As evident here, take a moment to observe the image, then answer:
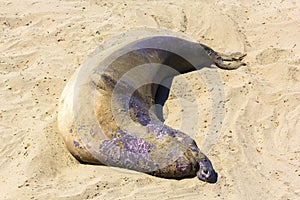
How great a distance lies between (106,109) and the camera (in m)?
4.29

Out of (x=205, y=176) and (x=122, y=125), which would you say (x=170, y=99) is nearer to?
(x=122, y=125)

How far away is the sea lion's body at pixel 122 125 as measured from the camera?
13.3 feet

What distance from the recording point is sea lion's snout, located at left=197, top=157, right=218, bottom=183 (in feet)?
13.3

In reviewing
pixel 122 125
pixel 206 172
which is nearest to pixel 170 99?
pixel 122 125

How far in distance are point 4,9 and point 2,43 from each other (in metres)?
0.98

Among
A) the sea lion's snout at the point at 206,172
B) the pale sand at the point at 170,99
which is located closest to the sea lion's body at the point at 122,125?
the sea lion's snout at the point at 206,172

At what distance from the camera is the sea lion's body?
13.3 feet

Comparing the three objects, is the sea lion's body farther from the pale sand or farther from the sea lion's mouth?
the pale sand

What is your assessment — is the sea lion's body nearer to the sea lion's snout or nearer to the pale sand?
the sea lion's snout

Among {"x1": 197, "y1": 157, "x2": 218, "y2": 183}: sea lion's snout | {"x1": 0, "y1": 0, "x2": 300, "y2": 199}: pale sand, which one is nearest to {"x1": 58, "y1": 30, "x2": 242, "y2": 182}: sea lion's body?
{"x1": 197, "y1": 157, "x2": 218, "y2": 183}: sea lion's snout

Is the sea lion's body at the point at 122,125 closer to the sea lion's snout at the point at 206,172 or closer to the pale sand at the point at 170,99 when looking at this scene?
the sea lion's snout at the point at 206,172

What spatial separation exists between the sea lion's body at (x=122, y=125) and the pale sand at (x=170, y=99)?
0.42 ft

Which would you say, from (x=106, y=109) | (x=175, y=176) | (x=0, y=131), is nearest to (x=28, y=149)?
(x=0, y=131)

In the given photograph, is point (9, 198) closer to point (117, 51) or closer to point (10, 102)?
point (10, 102)
